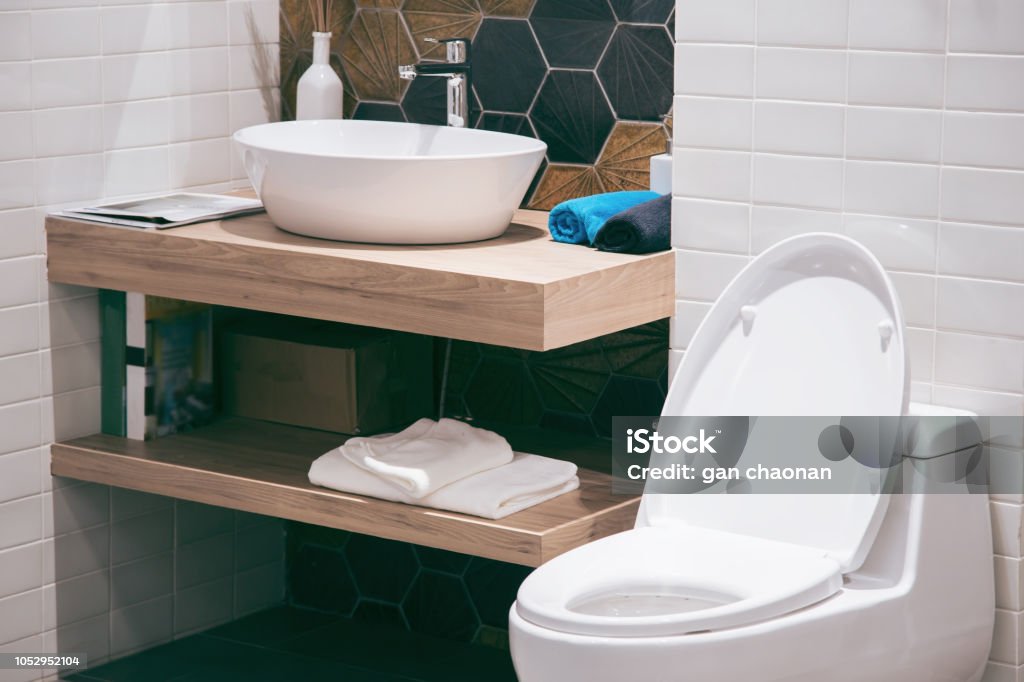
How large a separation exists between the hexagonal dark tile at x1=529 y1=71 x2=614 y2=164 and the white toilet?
59cm

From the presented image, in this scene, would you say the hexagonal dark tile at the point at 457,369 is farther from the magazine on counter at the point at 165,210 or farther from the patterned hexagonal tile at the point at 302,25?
the patterned hexagonal tile at the point at 302,25

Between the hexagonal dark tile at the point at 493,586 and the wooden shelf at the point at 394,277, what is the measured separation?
72 centimetres

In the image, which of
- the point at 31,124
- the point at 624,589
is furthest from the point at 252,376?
the point at 624,589

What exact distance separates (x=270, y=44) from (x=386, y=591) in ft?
3.89

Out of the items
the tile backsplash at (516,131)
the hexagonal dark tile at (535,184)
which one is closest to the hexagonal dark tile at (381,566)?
the tile backsplash at (516,131)

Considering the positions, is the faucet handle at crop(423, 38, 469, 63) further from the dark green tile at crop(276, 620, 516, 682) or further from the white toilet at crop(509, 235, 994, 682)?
the dark green tile at crop(276, 620, 516, 682)

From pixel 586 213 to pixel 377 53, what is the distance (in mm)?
786

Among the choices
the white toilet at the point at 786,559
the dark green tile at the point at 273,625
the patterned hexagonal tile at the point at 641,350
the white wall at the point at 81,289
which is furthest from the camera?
the dark green tile at the point at 273,625

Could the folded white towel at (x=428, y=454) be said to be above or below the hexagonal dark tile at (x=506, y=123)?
below

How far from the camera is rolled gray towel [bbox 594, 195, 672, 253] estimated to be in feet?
8.11

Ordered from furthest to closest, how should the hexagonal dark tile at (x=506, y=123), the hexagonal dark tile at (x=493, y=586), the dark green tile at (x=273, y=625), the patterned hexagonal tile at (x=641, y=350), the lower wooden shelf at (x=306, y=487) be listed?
the dark green tile at (x=273, y=625)
the hexagonal dark tile at (x=493, y=586)
the hexagonal dark tile at (x=506, y=123)
the patterned hexagonal tile at (x=641, y=350)
the lower wooden shelf at (x=306, y=487)

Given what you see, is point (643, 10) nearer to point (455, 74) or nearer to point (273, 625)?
point (455, 74)

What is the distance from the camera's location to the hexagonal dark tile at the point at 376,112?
3119 millimetres

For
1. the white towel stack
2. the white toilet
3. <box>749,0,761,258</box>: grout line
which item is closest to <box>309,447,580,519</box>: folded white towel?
the white towel stack
